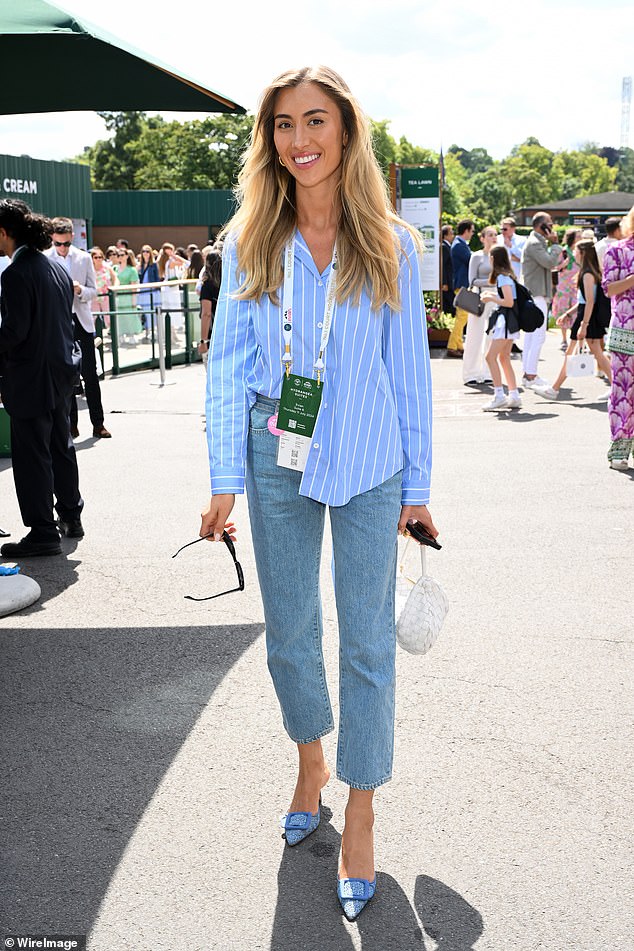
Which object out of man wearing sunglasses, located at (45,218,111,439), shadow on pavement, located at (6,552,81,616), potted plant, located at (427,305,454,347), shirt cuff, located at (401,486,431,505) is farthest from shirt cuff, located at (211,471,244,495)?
potted plant, located at (427,305,454,347)

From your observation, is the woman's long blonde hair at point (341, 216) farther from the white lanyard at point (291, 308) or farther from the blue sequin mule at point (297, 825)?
the blue sequin mule at point (297, 825)

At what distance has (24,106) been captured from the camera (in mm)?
7504

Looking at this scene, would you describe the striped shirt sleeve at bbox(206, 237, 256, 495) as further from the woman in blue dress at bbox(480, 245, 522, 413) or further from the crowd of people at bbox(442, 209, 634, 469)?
the woman in blue dress at bbox(480, 245, 522, 413)

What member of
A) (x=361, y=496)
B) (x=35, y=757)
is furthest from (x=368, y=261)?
(x=35, y=757)

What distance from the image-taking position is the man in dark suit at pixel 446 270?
19.0m

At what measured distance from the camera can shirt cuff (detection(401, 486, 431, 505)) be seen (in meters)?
2.98

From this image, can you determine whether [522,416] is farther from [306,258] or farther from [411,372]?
[306,258]

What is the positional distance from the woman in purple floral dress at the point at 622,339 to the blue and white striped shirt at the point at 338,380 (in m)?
5.75

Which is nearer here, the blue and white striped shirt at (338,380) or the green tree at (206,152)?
the blue and white striped shirt at (338,380)

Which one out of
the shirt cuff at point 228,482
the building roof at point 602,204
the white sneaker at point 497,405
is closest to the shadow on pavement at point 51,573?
the shirt cuff at point 228,482

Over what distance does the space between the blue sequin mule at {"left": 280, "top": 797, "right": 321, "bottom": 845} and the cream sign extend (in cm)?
3903

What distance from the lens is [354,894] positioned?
2889 millimetres

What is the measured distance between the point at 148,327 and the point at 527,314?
666cm

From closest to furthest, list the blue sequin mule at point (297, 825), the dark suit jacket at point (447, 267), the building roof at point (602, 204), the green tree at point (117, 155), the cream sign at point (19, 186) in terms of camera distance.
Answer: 1. the blue sequin mule at point (297, 825)
2. the dark suit jacket at point (447, 267)
3. the cream sign at point (19, 186)
4. the building roof at point (602, 204)
5. the green tree at point (117, 155)
